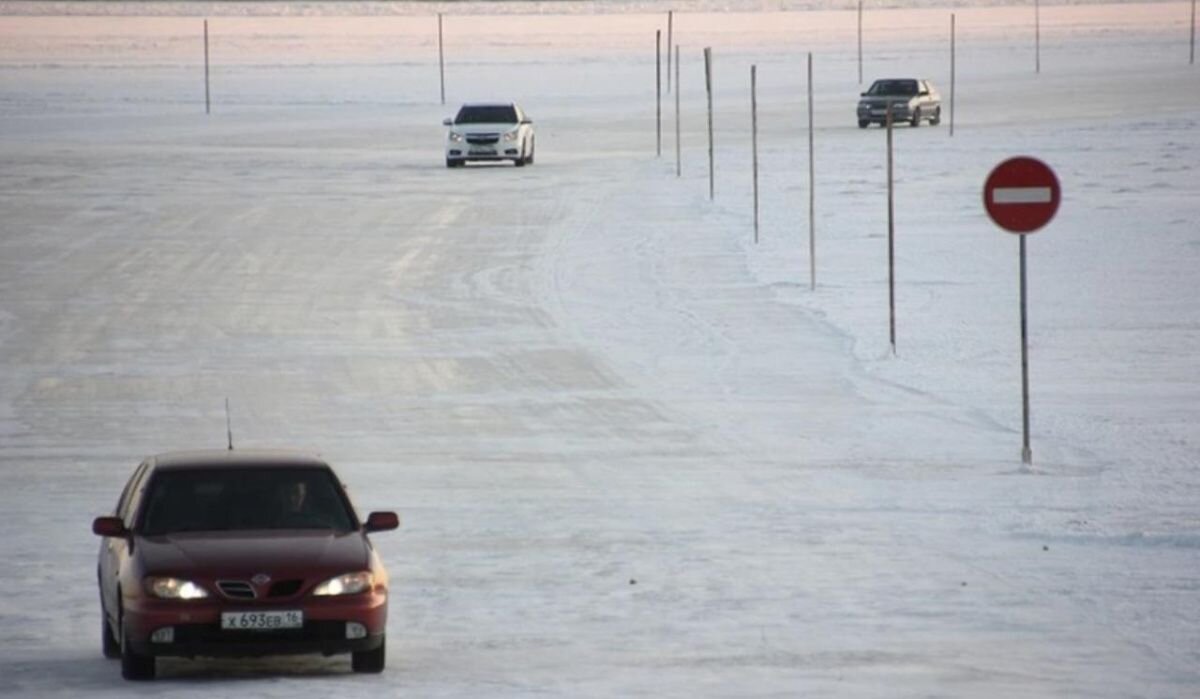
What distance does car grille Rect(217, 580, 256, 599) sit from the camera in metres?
11.1

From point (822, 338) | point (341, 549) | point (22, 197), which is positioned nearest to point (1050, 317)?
point (822, 338)

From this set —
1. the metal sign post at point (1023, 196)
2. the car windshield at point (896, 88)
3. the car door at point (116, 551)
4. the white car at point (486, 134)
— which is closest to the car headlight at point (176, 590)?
the car door at point (116, 551)

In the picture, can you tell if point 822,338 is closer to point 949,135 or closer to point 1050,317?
point 1050,317

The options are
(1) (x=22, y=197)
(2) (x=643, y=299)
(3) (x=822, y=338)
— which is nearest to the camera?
(3) (x=822, y=338)

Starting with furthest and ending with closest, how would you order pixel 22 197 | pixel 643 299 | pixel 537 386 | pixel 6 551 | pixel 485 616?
pixel 22 197, pixel 643 299, pixel 537 386, pixel 6 551, pixel 485 616

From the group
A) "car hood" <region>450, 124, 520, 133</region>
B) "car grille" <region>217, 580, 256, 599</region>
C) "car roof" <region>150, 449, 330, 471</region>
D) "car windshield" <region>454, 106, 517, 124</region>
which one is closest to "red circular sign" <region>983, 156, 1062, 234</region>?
"car roof" <region>150, 449, 330, 471</region>

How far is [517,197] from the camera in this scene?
5066cm

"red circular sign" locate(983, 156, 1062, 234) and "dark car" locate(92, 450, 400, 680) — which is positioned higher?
"red circular sign" locate(983, 156, 1062, 234)

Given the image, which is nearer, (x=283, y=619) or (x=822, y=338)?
(x=283, y=619)

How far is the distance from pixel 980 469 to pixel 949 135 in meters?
51.7

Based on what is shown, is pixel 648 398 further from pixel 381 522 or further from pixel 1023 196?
pixel 381 522

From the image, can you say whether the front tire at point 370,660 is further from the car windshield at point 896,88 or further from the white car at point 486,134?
the car windshield at point 896,88

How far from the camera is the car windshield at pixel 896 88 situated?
7438cm

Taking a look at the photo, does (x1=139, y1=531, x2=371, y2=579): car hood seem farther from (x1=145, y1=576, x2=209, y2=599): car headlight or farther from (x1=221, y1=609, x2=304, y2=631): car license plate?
(x1=221, y1=609, x2=304, y2=631): car license plate
